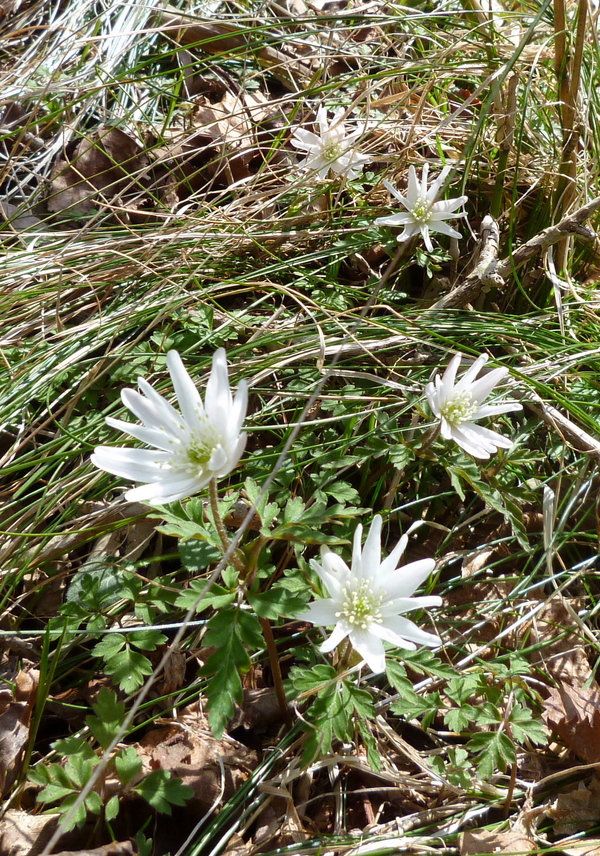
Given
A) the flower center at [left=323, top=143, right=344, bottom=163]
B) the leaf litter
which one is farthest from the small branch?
the flower center at [left=323, top=143, right=344, bottom=163]

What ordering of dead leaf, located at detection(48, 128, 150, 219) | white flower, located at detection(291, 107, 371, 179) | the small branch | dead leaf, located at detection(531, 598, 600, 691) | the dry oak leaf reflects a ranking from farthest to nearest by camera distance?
dead leaf, located at detection(48, 128, 150, 219) → white flower, located at detection(291, 107, 371, 179) → the small branch → dead leaf, located at detection(531, 598, 600, 691) → the dry oak leaf

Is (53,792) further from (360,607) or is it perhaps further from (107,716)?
(360,607)

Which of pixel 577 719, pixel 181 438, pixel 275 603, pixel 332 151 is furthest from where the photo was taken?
pixel 332 151

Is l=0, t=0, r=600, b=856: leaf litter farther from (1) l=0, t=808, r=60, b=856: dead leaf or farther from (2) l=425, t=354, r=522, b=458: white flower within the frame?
(2) l=425, t=354, r=522, b=458: white flower

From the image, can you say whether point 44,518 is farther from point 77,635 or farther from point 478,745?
point 478,745

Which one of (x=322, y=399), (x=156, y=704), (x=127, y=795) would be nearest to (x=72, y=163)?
(x=322, y=399)

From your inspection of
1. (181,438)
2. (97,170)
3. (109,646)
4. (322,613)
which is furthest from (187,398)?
(97,170)

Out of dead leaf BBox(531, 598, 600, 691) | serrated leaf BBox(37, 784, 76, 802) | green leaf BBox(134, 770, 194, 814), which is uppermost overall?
serrated leaf BBox(37, 784, 76, 802)
